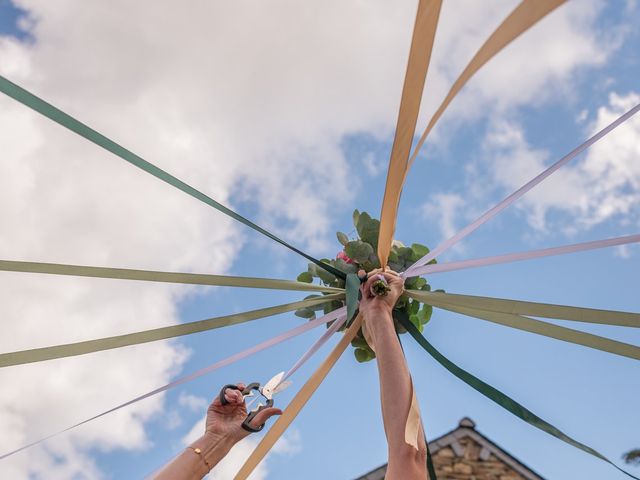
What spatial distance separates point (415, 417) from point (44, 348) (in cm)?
136

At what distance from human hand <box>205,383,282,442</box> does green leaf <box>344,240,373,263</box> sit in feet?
2.26

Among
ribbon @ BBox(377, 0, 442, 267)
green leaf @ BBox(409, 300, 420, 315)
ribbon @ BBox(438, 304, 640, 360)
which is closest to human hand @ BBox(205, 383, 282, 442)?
green leaf @ BBox(409, 300, 420, 315)

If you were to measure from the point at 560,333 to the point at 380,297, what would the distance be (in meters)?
0.70

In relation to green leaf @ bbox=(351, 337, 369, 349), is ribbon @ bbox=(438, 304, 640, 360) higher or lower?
lower

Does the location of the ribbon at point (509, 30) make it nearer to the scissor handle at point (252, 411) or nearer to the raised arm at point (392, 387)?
the raised arm at point (392, 387)

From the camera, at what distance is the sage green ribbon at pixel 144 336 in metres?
2.23

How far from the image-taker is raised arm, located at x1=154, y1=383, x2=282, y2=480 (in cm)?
242

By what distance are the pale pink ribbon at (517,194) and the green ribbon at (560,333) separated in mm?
220

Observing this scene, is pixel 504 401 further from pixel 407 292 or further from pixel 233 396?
pixel 233 396

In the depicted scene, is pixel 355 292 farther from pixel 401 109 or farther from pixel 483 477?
pixel 483 477

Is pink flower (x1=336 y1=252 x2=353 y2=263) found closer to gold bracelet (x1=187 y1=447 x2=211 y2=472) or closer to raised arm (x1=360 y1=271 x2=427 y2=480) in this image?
raised arm (x1=360 y1=271 x2=427 y2=480)

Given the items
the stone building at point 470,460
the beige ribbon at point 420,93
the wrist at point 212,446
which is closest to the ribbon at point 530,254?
the beige ribbon at point 420,93

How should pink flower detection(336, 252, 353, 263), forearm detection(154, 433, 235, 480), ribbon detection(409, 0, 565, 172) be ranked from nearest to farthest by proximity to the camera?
1. ribbon detection(409, 0, 565, 172)
2. forearm detection(154, 433, 235, 480)
3. pink flower detection(336, 252, 353, 263)

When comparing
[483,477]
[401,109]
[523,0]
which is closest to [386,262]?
[401,109]
